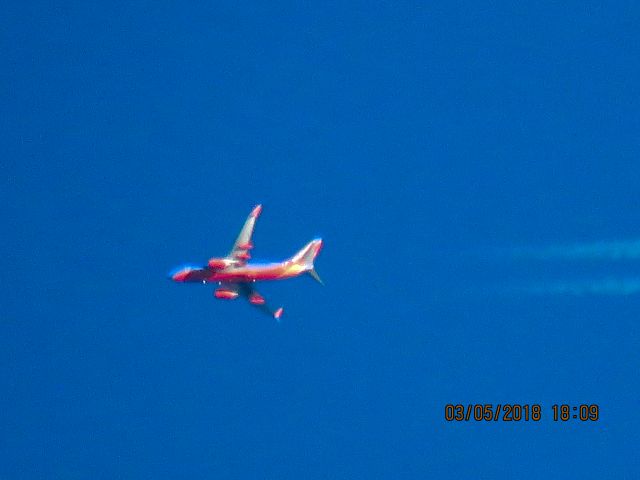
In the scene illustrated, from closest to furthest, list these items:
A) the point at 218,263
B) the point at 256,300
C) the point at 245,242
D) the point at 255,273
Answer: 1. the point at 218,263
2. the point at 255,273
3. the point at 245,242
4. the point at 256,300

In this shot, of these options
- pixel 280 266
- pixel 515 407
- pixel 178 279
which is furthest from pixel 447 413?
pixel 178 279

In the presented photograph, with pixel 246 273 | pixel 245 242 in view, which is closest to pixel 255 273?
pixel 246 273

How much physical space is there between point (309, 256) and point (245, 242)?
2.48 metres

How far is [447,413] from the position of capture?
4391 centimetres

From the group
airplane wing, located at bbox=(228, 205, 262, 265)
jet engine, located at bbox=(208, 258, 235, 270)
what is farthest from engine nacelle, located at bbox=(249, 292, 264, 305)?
jet engine, located at bbox=(208, 258, 235, 270)

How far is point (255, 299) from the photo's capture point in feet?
134

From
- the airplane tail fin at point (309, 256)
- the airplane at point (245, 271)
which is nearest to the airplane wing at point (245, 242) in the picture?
the airplane at point (245, 271)

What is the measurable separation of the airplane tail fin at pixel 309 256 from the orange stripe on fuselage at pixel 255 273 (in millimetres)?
527

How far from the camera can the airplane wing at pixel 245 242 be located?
39.9 metres

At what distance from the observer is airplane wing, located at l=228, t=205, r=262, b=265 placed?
1571 inches

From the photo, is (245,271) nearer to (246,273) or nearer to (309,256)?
(246,273)

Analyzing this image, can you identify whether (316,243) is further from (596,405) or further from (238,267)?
(596,405)

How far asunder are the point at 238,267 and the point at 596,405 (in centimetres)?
1730

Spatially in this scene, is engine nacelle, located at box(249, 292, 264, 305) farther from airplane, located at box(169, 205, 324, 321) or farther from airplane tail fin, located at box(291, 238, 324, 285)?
airplane tail fin, located at box(291, 238, 324, 285)
